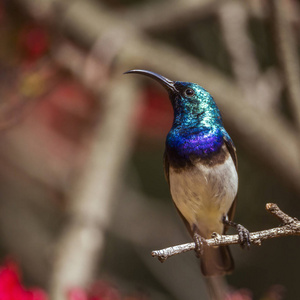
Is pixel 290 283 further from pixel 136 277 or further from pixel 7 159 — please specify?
pixel 7 159

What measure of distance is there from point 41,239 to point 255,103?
1.94 m

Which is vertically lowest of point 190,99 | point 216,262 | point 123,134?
point 123,134

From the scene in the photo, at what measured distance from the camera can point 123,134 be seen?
10.1ft

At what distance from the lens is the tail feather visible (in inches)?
37.9

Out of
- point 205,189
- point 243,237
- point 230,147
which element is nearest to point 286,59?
point 230,147

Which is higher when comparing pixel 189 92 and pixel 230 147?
pixel 189 92

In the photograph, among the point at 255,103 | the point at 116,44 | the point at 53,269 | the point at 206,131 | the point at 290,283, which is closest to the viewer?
the point at 206,131

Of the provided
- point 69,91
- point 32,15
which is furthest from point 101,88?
point 69,91

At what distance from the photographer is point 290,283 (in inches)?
156

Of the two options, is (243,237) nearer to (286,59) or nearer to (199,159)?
(199,159)

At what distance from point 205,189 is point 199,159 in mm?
65

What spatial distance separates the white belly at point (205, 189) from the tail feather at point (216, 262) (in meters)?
0.07

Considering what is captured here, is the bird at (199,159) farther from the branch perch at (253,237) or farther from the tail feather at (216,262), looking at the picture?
the branch perch at (253,237)

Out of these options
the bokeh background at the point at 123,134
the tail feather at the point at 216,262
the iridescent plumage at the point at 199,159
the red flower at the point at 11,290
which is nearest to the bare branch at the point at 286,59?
the bokeh background at the point at 123,134
